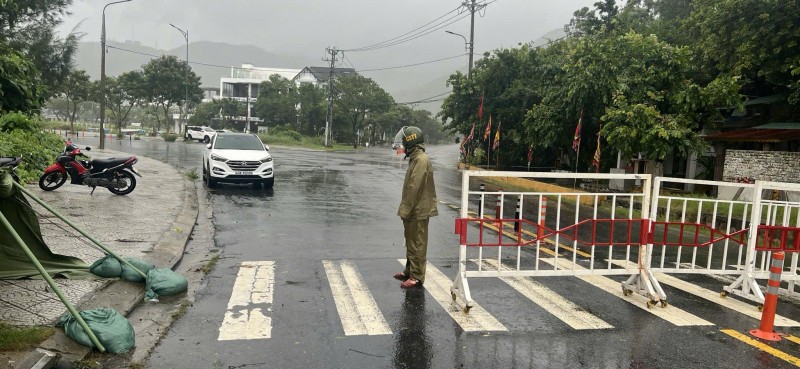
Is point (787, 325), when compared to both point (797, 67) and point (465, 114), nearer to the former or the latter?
point (797, 67)

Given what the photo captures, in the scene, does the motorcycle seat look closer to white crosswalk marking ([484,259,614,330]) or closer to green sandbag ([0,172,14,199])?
green sandbag ([0,172,14,199])

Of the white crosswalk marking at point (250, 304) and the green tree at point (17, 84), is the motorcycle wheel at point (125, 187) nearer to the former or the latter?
the green tree at point (17, 84)

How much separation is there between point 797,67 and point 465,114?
61.4 ft

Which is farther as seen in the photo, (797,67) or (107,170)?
(797,67)

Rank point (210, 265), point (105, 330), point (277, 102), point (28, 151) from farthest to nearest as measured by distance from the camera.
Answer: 1. point (277, 102)
2. point (28, 151)
3. point (210, 265)
4. point (105, 330)

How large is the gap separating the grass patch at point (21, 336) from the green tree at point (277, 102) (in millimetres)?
63762

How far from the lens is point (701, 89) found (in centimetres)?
1789

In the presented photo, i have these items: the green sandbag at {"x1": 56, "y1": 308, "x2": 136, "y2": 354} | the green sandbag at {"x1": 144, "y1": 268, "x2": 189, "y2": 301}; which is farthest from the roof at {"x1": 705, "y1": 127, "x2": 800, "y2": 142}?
the green sandbag at {"x1": 56, "y1": 308, "x2": 136, "y2": 354}

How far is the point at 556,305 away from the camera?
6.00m

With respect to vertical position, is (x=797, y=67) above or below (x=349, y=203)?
above

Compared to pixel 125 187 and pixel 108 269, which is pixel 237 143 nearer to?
pixel 125 187

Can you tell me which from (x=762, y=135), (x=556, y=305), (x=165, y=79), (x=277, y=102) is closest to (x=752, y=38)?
(x=762, y=135)

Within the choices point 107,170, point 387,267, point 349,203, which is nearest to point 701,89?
point 349,203

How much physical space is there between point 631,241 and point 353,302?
671 cm
